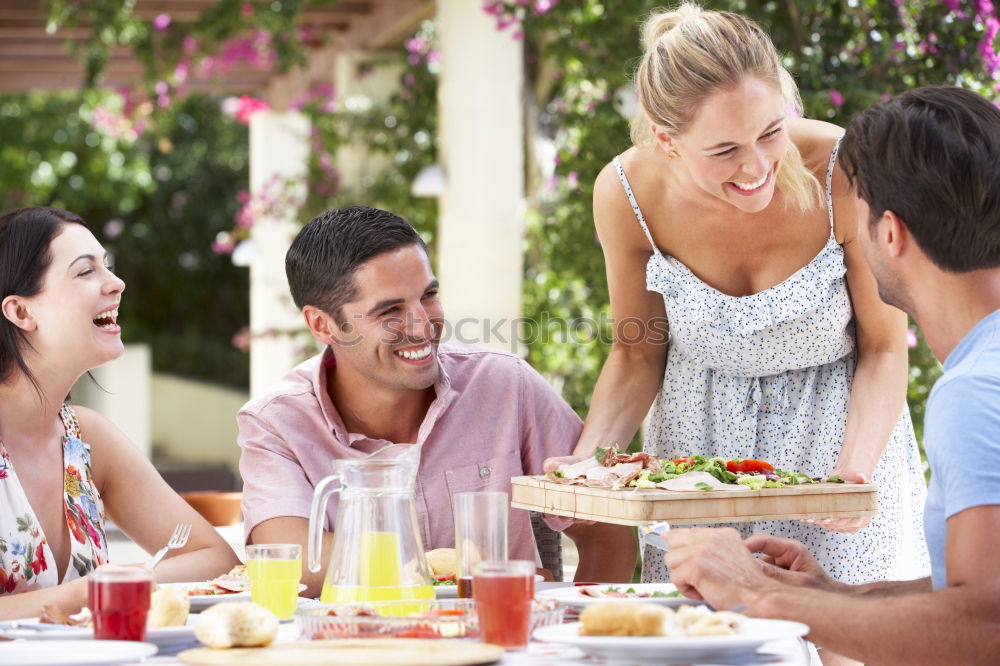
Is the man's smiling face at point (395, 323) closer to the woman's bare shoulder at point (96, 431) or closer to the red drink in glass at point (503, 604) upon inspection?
the woman's bare shoulder at point (96, 431)

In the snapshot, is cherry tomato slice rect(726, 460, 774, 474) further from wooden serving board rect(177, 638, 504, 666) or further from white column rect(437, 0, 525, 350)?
white column rect(437, 0, 525, 350)

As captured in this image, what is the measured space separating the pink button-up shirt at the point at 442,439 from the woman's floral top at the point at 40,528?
0.31 meters

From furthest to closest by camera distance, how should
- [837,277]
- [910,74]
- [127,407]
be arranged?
1. [127,407]
2. [910,74]
3. [837,277]

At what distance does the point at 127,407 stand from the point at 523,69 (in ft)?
20.4

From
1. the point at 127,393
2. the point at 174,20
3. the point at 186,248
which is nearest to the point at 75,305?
the point at 174,20

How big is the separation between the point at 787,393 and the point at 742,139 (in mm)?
605

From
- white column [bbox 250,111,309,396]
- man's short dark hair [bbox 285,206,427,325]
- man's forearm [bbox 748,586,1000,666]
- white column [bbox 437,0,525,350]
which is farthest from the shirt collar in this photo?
white column [bbox 250,111,309,396]

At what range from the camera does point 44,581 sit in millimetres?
→ 2477

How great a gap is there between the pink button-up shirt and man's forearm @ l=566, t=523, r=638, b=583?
0.13 m

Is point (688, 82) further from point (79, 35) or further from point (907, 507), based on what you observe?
point (79, 35)

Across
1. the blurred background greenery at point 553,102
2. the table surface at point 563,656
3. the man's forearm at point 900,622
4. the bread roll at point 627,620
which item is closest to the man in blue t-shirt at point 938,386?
the man's forearm at point 900,622

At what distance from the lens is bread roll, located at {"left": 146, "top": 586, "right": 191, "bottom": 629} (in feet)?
5.86

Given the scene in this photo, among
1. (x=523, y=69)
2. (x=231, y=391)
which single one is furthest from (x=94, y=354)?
(x=231, y=391)

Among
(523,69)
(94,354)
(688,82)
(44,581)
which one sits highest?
(523,69)
